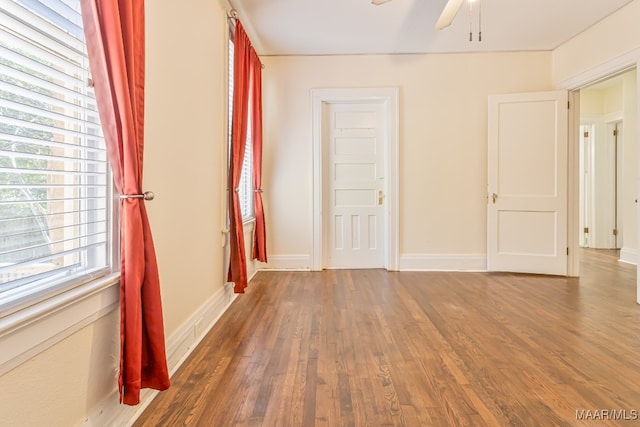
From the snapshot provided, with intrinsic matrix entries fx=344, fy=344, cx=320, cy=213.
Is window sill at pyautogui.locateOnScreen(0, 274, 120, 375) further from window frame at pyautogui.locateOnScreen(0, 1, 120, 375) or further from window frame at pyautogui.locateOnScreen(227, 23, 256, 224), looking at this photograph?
window frame at pyautogui.locateOnScreen(227, 23, 256, 224)

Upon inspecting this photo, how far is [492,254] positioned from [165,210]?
12.5ft

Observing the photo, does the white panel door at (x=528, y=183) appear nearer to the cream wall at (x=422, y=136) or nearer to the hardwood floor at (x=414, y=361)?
the cream wall at (x=422, y=136)

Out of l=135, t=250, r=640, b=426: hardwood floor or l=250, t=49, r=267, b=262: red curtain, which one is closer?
l=135, t=250, r=640, b=426: hardwood floor

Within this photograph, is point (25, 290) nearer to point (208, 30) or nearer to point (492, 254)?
point (208, 30)

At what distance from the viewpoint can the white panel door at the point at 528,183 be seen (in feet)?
13.2

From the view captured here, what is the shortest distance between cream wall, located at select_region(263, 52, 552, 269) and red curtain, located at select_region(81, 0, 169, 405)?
2.97m

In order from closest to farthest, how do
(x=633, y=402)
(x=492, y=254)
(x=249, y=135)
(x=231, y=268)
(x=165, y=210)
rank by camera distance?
1. (x=633, y=402)
2. (x=165, y=210)
3. (x=231, y=268)
4. (x=249, y=135)
5. (x=492, y=254)

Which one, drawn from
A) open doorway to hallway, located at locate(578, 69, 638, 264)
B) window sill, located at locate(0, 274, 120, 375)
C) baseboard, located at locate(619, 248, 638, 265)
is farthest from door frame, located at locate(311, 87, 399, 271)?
open doorway to hallway, located at locate(578, 69, 638, 264)

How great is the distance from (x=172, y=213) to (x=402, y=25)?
308 cm

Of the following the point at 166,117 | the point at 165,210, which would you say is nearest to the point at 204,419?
the point at 165,210

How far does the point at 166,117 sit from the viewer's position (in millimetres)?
→ 1931

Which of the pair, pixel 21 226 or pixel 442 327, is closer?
pixel 21 226

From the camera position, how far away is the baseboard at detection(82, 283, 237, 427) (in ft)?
4.58

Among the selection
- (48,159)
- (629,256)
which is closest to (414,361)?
(48,159)
